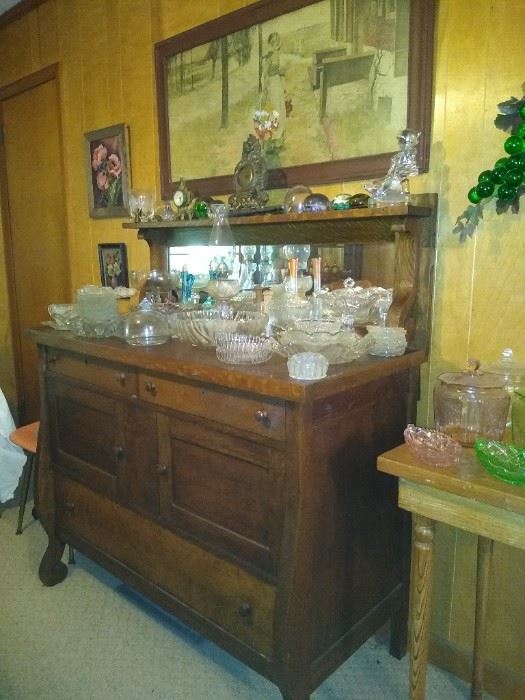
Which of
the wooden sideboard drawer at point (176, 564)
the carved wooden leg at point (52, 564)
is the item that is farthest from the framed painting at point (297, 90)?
the carved wooden leg at point (52, 564)

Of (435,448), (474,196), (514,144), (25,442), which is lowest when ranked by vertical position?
(25,442)

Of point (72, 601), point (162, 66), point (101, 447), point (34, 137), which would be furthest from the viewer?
point (34, 137)

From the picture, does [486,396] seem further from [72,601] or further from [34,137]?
[34,137]

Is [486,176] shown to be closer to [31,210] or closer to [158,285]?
[158,285]

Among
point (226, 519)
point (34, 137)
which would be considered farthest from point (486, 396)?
point (34, 137)

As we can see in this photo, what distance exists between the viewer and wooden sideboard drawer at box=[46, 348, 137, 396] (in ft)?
5.47

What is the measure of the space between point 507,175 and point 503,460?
70 centimetres

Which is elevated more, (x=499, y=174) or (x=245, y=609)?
(x=499, y=174)

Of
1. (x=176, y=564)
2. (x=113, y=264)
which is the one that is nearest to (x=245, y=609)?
(x=176, y=564)

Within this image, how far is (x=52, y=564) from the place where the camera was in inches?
85.7

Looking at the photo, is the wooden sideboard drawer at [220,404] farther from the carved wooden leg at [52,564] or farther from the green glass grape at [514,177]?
the carved wooden leg at [52,564]

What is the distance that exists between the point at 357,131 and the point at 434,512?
1145 millimetres

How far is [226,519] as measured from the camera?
146 cm

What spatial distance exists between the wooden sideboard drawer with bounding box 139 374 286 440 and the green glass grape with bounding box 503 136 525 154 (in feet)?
2.65
